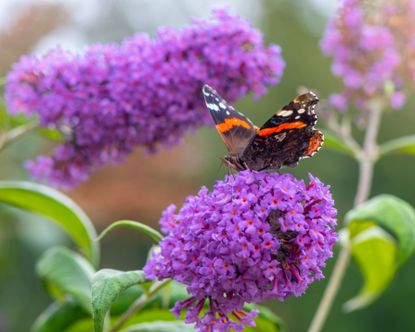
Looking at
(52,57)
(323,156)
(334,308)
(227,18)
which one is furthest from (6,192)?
(323,156)

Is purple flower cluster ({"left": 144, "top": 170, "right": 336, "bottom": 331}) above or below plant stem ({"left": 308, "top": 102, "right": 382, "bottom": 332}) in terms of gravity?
below

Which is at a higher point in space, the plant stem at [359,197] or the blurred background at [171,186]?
the blurred background at [171,186]

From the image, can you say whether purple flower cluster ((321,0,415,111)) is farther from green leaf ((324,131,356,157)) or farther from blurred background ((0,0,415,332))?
blurred background ((0,0,415,332))

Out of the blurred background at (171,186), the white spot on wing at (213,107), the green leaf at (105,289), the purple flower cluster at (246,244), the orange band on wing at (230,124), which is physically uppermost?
the blurred background at (171,186)

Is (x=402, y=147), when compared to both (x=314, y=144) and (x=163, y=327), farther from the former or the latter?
(x=163, y=327)

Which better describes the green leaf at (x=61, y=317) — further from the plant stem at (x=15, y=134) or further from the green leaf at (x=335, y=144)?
the green leaf at (x=335, y=144)

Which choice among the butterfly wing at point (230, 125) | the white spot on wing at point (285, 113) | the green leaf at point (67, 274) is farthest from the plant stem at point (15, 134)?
the white spot on wing at point (285, 113)

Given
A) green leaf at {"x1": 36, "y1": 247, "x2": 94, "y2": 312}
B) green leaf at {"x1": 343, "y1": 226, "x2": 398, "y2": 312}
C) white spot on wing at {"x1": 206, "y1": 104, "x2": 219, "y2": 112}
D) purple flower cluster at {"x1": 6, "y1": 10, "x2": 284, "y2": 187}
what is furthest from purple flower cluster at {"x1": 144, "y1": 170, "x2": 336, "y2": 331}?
green leaf at {"x1": 343, "y1": 226, "x2": 398, "y2": 312}
